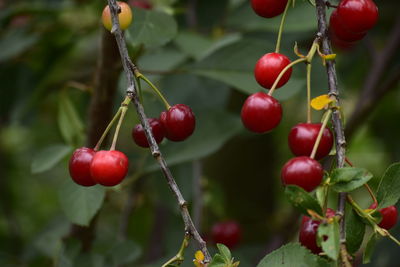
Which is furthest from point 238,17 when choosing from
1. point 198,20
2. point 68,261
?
point 68,261

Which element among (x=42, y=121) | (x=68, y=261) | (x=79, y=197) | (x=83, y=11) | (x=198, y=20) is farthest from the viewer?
(x=42, y=121)

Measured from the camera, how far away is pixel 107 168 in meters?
0.81

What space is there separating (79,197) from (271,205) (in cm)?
121

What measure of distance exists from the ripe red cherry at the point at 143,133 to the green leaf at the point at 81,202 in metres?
0.30

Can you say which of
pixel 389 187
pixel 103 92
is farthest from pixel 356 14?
pixel 103 92

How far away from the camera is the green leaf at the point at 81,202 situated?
1173 mm

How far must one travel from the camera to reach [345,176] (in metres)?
0.71

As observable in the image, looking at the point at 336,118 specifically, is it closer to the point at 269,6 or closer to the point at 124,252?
the point at 269,6

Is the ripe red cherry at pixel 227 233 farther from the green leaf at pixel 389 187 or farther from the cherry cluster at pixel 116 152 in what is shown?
the green leaf at pixel 389 187

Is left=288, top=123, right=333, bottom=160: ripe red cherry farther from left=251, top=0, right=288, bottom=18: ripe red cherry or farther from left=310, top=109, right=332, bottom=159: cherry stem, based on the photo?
left=251, top=0, right=288, bottom=18: ripe red cherry

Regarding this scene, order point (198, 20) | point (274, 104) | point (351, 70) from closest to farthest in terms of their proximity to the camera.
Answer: point (274, 104) < point (198, 20) < point (351, 70)

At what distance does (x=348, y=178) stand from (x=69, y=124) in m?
0.83

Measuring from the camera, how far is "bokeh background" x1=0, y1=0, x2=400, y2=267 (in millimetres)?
1309

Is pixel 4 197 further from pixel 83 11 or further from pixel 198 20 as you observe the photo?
pixel 198 20
